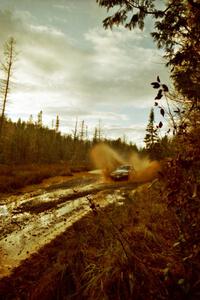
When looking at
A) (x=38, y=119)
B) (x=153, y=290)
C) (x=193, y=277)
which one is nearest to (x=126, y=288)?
(x=153, y=290)

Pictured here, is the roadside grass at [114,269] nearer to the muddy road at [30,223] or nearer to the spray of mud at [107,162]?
the muddy road at [30,223]

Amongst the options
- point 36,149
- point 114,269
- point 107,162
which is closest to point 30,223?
point 114,269

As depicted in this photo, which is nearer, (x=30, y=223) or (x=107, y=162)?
(x=30, y=223)

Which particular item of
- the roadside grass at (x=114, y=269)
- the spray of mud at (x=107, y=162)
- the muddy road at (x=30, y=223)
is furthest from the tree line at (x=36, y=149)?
the roadside grass at (x=114, y=269)

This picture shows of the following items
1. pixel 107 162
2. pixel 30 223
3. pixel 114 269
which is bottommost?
pixel 30 223

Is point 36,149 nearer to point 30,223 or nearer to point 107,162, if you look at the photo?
point 107,162

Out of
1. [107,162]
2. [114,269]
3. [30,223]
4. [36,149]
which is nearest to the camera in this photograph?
[114,269]

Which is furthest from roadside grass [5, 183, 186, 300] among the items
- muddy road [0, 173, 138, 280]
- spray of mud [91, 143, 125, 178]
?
spray of mud [91, 143, 125, 178]

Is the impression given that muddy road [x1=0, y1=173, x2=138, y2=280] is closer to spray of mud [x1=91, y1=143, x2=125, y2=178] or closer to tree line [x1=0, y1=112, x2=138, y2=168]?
spray of mud [x1=91, y1=143, x2=125, y2=178]

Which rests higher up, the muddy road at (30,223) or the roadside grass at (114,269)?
the roadside grass at (114,269)

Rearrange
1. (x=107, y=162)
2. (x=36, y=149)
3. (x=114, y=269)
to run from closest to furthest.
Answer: (x=114, y=269)
(x=107, y=162)
(x=36, y=149)

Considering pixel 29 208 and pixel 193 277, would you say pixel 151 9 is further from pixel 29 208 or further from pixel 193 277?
pixel 29 208

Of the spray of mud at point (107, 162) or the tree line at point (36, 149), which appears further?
the tree line at point (36, 149)

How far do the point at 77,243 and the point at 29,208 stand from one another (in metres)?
6.32
